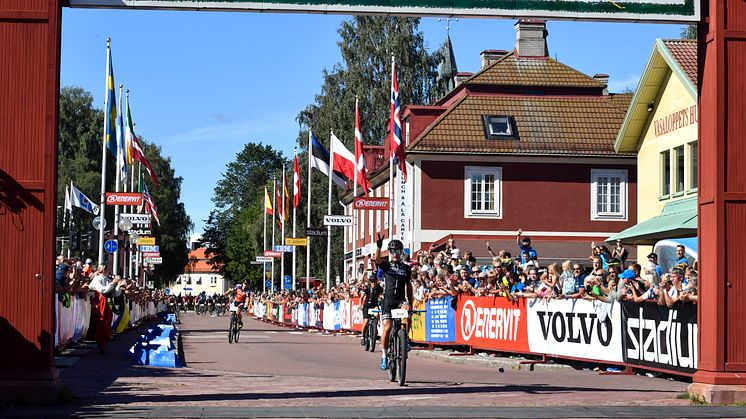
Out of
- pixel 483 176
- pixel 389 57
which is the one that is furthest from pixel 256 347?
pixel 389 57

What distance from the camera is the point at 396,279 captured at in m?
17.4

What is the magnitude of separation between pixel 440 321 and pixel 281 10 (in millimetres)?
15270

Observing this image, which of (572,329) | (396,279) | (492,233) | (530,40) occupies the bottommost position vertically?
(572,329)

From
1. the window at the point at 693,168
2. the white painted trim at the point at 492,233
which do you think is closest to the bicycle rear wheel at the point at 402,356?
the window at the point at 693,168

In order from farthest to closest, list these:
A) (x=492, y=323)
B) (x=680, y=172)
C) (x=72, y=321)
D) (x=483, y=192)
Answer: (x=483, y=192) → (x=680, y=172) → (x=72, y=321) → (x=492, y=323)

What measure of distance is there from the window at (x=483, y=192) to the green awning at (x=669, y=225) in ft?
48.3

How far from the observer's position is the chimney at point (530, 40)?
55531 millimetres

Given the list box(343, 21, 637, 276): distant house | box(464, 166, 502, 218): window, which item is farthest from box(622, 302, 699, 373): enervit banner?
box(464, 166, 502, 218): window

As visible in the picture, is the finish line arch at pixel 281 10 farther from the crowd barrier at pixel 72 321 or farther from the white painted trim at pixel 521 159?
the white painted trim at pixel 521 159

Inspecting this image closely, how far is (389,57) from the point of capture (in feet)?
243

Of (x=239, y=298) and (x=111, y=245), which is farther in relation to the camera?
(x=111, y=245)

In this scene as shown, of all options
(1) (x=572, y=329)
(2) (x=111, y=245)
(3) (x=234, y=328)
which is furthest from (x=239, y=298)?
(1) (x=572, y=329)

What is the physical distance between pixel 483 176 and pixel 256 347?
21.1 metres

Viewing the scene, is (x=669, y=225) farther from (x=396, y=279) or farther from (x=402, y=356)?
(x=402, y=356)
